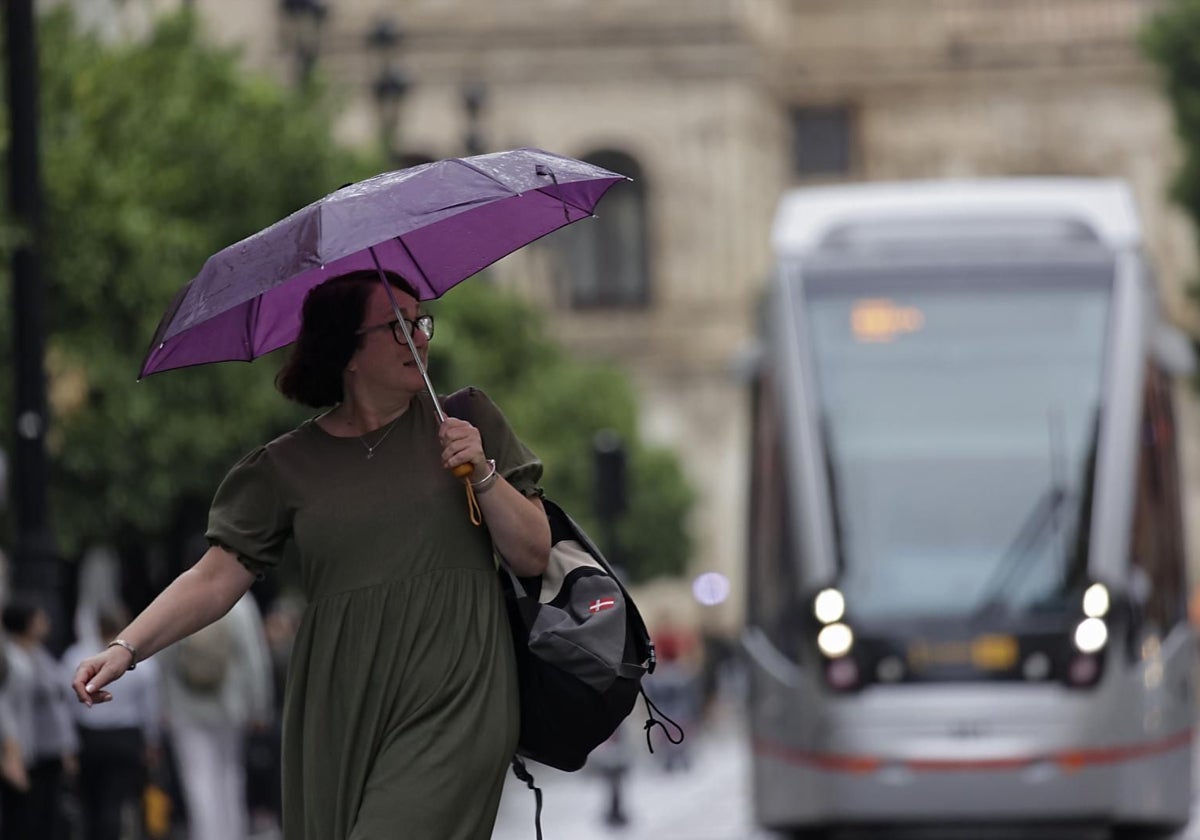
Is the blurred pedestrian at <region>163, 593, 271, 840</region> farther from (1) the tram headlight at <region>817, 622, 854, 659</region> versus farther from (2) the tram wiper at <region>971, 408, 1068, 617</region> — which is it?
(2) the tram wiper at <region>971, 408, 1068, 617</region>

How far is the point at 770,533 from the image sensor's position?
14.7m

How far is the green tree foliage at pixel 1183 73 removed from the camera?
41469 mm

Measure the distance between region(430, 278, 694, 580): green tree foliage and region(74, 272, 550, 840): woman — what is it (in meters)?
24.0

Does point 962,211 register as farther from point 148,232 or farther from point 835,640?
point 148,232

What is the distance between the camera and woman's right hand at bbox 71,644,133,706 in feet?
18.2

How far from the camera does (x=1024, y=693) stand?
542 inches

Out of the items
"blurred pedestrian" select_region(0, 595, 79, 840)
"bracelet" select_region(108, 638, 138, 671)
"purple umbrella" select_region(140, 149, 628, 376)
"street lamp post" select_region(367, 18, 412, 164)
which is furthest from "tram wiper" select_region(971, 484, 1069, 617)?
"street lamp post" select_region(367, 18, 412, 164)

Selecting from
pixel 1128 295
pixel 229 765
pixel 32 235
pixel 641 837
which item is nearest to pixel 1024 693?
pixel 1128 295

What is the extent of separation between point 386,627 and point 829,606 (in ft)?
28.0

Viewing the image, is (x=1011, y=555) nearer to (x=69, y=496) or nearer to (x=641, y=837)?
(x=641, y=837)

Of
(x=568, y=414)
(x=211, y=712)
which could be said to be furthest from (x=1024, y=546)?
(x=568, y=414)

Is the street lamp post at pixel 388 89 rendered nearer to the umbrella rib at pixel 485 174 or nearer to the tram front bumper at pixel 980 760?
the tram front bumper at pixel 980 760

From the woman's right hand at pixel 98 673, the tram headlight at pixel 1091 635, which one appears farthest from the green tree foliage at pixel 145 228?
the woman's right hand at pixel 98 673

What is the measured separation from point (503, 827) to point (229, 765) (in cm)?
689
